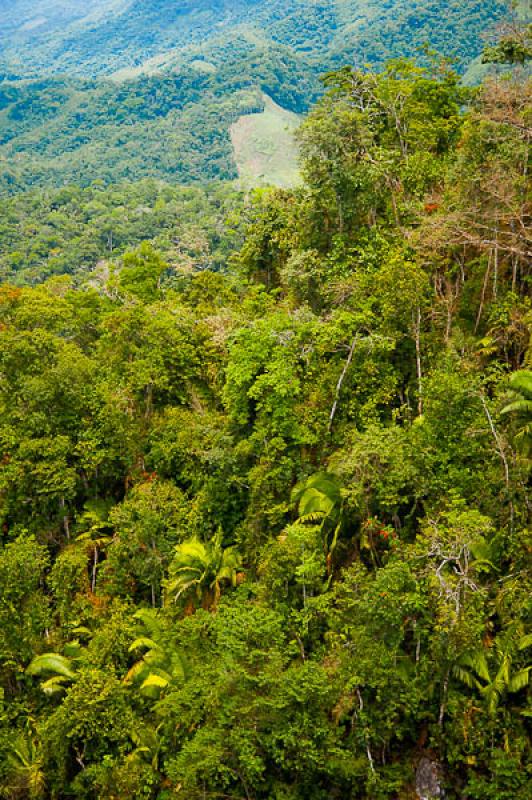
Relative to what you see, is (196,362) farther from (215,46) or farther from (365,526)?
(215,46)

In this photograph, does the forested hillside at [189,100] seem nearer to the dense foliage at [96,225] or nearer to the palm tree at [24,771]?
the dense foliage at [96,225]

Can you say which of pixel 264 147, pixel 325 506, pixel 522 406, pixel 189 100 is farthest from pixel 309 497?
pixel 189 100

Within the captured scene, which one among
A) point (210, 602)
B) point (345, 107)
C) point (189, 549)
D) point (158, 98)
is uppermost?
point (345, 107)

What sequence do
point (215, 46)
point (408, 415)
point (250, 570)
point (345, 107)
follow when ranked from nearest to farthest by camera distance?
point (408, 415) < point (250, 570) < point (345, 107) < point (215, 46)

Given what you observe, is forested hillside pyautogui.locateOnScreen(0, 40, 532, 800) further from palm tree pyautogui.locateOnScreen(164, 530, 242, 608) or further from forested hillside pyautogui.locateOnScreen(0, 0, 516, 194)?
forested hillside pyautogui.locateOnScreen(0, 0, 516, 194)

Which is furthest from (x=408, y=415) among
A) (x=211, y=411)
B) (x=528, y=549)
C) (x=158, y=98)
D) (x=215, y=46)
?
(x=215, y=46)

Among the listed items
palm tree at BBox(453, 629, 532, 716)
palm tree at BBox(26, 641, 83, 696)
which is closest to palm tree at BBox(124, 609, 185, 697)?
palm tree at BBox(26, 641, 83, 696)

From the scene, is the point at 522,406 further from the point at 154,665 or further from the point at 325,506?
the point at 154,665
